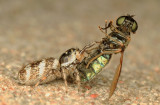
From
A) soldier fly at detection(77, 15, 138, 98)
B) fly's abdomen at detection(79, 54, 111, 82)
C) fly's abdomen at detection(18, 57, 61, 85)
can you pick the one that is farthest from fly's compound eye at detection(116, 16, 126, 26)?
fly's abdomen at detection(18, 57, 61, 85)

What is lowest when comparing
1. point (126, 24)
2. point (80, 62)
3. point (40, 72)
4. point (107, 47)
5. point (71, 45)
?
point (40, 72)

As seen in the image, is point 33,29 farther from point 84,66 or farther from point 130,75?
point 84,66

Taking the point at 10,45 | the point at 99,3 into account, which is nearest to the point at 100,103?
the point at 10,45

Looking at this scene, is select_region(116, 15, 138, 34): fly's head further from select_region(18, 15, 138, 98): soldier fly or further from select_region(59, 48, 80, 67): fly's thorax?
select_region(59, 48, 80, 67): fly's thorax

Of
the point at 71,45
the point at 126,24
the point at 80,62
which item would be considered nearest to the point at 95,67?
the point at 80,62

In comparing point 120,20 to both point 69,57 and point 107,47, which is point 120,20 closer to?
point 107,47
